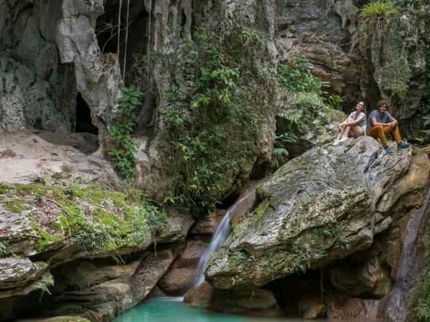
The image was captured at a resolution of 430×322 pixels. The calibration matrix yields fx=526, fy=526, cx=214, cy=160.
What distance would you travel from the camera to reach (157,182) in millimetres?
10047

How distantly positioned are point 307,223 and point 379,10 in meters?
8.26

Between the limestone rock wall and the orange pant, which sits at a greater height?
the limestone rock wall

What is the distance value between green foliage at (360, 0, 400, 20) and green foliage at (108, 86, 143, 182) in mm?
7445

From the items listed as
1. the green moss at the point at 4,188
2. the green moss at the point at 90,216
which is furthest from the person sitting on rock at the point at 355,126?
the green moss at the point at 4,188

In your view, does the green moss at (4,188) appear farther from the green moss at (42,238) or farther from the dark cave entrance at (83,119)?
the dark cave entrance at (83,119)

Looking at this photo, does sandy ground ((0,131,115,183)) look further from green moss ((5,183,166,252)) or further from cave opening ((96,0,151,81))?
cave opening ((96,0,151,81))

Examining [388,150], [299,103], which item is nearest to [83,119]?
[299,103]

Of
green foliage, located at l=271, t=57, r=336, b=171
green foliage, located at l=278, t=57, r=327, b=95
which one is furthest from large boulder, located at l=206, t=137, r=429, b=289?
green foliage, located at l=278, t=57, r=327, b=95

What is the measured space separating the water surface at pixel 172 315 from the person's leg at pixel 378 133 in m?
4.01

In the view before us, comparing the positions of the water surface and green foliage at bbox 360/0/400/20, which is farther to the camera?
green foliage at bbox 360/0/400/20

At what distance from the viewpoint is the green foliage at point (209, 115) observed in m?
10.1

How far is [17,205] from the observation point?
6789mm

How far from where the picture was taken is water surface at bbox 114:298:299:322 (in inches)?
329

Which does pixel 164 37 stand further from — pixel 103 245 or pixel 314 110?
pixel 103 245
